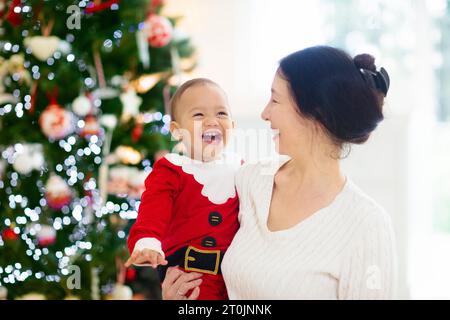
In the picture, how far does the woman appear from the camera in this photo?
109 centimetres

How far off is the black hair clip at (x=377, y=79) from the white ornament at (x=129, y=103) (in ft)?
4.09

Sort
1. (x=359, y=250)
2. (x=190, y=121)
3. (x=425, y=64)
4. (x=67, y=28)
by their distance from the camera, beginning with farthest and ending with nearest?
(x=425, y=64), (x=67, y=28), (x=190, y=121), (x=359, y=250)

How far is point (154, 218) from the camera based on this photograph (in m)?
1.18

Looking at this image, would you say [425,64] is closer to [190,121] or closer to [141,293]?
[141,293]

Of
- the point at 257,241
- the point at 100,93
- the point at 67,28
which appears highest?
the point at 67,28

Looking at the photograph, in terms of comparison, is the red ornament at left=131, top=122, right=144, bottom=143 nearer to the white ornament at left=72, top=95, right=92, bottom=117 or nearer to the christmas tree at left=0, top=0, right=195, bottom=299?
the christmas tree at left=0, top=0, right=195, bottom=299

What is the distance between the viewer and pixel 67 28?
2182 mm

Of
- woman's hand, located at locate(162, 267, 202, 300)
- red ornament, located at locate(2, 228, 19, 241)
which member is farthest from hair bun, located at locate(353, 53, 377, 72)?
red ornament, located at locate(2, 228, 19, 241)

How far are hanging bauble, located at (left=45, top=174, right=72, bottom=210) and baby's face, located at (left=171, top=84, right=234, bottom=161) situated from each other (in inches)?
41.1

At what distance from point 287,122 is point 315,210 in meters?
0.17

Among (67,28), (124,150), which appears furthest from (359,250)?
(67,28)

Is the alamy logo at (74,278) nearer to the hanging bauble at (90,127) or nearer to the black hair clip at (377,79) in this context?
the hanging bauble at (90,127)

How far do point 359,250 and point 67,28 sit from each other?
1.49 metres
